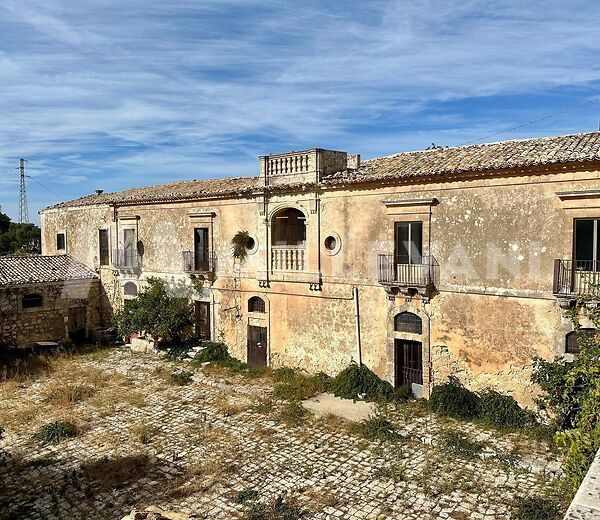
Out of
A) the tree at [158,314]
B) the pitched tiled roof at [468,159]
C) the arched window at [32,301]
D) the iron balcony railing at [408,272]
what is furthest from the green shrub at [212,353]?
the arched window at [32,301]

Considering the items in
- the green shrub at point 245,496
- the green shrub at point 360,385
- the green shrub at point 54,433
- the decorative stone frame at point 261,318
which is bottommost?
the green shrub at point 245,496

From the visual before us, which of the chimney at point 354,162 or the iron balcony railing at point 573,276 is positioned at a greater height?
the chimney at point 354,162

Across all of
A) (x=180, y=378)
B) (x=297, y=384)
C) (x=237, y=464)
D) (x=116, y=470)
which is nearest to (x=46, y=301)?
(x=180, y=378)

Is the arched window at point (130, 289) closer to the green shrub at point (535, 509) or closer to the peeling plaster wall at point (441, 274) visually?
the peeling plaster wall at point (441, 274)

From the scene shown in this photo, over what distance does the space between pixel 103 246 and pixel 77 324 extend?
14.1 feet

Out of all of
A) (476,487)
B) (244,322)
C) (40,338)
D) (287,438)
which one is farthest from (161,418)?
(40,338)

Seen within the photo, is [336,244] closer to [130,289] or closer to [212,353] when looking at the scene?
[212,353]

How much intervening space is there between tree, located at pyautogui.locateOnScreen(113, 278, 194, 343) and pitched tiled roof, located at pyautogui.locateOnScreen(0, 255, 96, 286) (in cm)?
447

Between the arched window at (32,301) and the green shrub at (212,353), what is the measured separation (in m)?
8.73

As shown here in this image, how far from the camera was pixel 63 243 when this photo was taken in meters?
31.0

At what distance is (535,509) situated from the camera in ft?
32.3

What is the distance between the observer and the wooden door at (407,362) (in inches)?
656

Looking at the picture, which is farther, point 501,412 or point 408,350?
point 408,350

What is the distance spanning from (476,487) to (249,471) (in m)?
5.03
